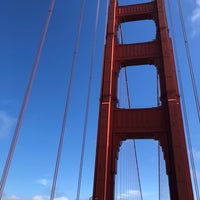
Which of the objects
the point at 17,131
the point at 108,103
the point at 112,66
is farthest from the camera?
the point at 112,66

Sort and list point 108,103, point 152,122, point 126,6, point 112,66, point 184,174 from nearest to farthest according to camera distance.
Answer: point 184,174 → point 152,122 → point 108,103 → point 112,66 → point 126,6

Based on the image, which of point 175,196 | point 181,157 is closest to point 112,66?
point 181,157

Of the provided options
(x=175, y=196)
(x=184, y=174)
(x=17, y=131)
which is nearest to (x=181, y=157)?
(x=184, y=174)

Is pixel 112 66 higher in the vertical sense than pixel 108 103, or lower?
higher

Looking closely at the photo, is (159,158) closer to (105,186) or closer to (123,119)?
(123,119)

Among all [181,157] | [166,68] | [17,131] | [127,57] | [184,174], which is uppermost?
[127,57]

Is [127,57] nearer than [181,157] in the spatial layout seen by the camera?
No

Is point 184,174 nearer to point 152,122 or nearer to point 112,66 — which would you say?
point 152,122
